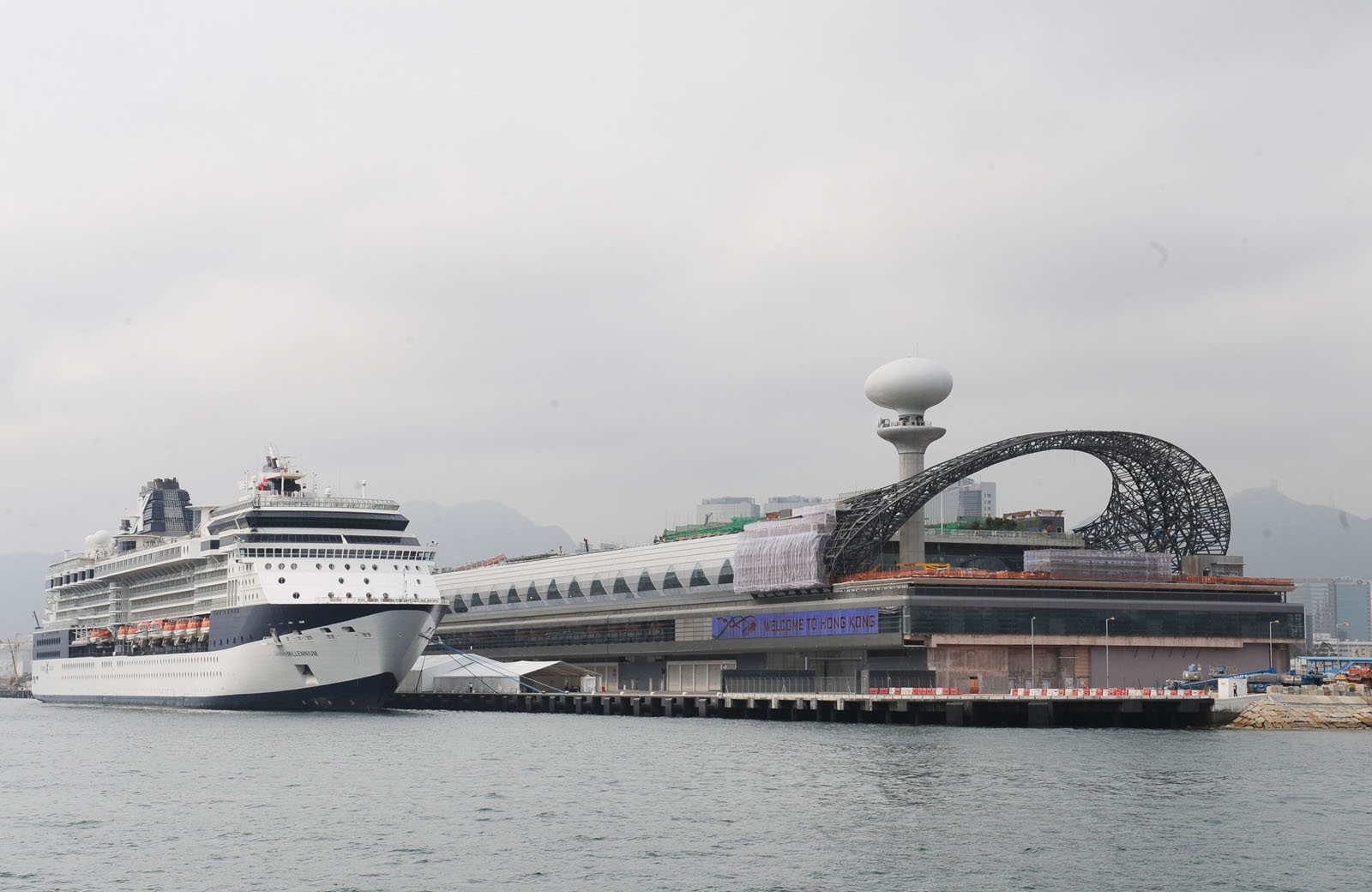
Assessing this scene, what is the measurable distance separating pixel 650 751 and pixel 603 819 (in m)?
26.8

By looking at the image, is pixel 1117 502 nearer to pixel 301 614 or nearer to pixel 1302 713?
pixel 1302 713

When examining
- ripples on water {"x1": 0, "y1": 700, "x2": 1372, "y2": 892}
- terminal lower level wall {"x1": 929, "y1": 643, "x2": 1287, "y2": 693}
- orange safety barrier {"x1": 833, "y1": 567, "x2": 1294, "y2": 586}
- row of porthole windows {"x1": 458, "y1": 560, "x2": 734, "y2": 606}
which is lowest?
ripples on water {"x1": 0, "y1": 700, "x2": 1372, "y2": 892}

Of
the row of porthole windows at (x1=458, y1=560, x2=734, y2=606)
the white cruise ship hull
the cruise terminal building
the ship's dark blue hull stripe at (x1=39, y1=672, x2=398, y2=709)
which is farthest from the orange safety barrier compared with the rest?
the ship's dark blue hull stripe at (x1=39, y1=672, x2=398, y2=709)

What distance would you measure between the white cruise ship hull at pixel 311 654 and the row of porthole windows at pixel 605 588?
38.5 m

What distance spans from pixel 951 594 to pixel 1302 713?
28.3 m

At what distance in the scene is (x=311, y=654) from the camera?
345 feet

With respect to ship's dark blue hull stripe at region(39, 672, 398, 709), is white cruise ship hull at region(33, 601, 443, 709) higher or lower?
higher

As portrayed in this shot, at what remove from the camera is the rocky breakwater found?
98.0 m

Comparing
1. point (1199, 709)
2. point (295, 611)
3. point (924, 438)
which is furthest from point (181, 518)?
point (1199, 709)

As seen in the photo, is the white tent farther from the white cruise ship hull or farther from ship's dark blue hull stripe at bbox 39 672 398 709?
ship's dark blue hull stripe at bbox 39 672 398 709

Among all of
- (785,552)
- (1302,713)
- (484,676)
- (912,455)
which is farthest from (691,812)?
(484,676)

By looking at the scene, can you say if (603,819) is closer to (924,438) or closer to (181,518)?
(924,438)

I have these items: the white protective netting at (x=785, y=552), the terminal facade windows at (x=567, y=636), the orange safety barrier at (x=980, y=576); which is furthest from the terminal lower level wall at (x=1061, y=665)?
the terminal facade windows at (x=567, y=636)

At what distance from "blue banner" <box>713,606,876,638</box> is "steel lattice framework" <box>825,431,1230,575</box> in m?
4.14
